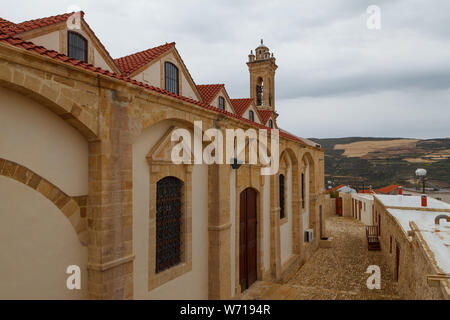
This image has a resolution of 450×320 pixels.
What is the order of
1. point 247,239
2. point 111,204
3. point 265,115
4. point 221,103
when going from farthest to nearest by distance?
1. point 265,115
2. point 221,103
3. point 247,239
4. point 111,204

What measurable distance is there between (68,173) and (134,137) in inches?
51.1

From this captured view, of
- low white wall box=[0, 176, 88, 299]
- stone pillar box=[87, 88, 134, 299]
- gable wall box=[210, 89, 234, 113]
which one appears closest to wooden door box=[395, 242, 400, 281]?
gable wall box=[210, 89, 234, 113]

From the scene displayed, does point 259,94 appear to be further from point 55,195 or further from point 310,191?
point 55,195

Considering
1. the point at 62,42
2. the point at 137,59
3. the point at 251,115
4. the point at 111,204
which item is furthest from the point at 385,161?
the point at 111,204

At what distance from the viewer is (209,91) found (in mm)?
12570

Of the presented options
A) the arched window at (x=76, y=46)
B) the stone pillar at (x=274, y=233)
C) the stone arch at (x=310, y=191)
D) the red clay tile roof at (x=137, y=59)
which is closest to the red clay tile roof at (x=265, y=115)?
the stone arch at (x=310, y=191)

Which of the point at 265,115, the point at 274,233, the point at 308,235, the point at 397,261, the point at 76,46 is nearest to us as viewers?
the point at 76,46

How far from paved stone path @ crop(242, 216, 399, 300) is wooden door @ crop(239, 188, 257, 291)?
421 mm

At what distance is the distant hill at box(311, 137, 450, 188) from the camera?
56.0 metres

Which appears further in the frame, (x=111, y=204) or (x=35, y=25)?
(x=35, y=25)

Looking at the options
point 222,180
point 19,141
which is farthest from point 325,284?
point 19,141

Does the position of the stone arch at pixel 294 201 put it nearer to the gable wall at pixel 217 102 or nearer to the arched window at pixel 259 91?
the gable wall at pixel 217 102

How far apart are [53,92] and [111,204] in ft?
6.26

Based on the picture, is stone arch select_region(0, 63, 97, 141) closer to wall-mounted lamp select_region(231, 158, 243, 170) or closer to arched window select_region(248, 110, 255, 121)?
wall-mounted lamp select_region(231, 158, 243, 170)
